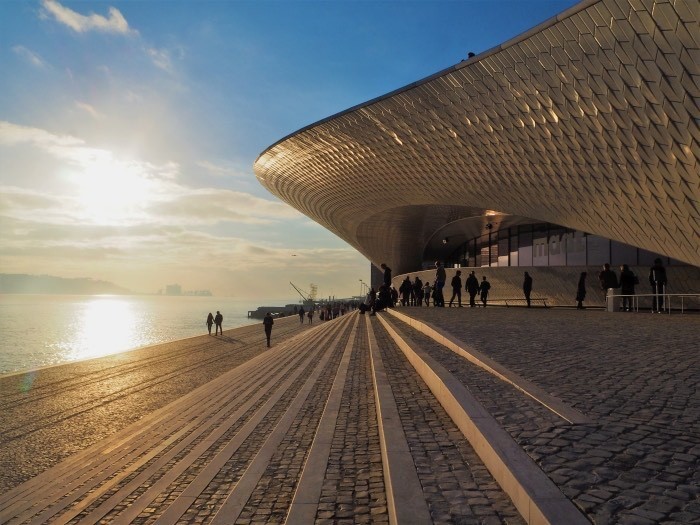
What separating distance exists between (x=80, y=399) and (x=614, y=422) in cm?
906

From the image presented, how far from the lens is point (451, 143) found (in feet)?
62.2

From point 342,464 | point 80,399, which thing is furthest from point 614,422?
point 80,399

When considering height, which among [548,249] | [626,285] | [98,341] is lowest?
[98,341]

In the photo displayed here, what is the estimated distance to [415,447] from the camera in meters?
3.17

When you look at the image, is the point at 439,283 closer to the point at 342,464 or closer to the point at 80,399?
the point at 80,399

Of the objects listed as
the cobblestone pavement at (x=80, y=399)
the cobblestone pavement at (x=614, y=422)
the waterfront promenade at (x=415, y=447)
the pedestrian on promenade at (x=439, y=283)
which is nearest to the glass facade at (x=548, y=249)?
the pedestrian on promenade at (x=439, y=283)

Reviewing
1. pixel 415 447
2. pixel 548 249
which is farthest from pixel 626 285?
pixel 415 447

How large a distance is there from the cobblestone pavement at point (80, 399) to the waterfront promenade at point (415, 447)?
0.18ft

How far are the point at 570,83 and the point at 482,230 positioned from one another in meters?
22.3

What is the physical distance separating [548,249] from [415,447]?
25.1 m

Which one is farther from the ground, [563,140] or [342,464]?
[563,140]

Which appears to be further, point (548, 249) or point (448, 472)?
point (548, 249)

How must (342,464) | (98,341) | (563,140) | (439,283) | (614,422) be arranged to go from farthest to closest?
(98,341), (439,283), (563,140), (342,464), (614,422)

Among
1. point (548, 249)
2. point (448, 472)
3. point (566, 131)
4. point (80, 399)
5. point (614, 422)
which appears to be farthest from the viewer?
point (548, 249)
